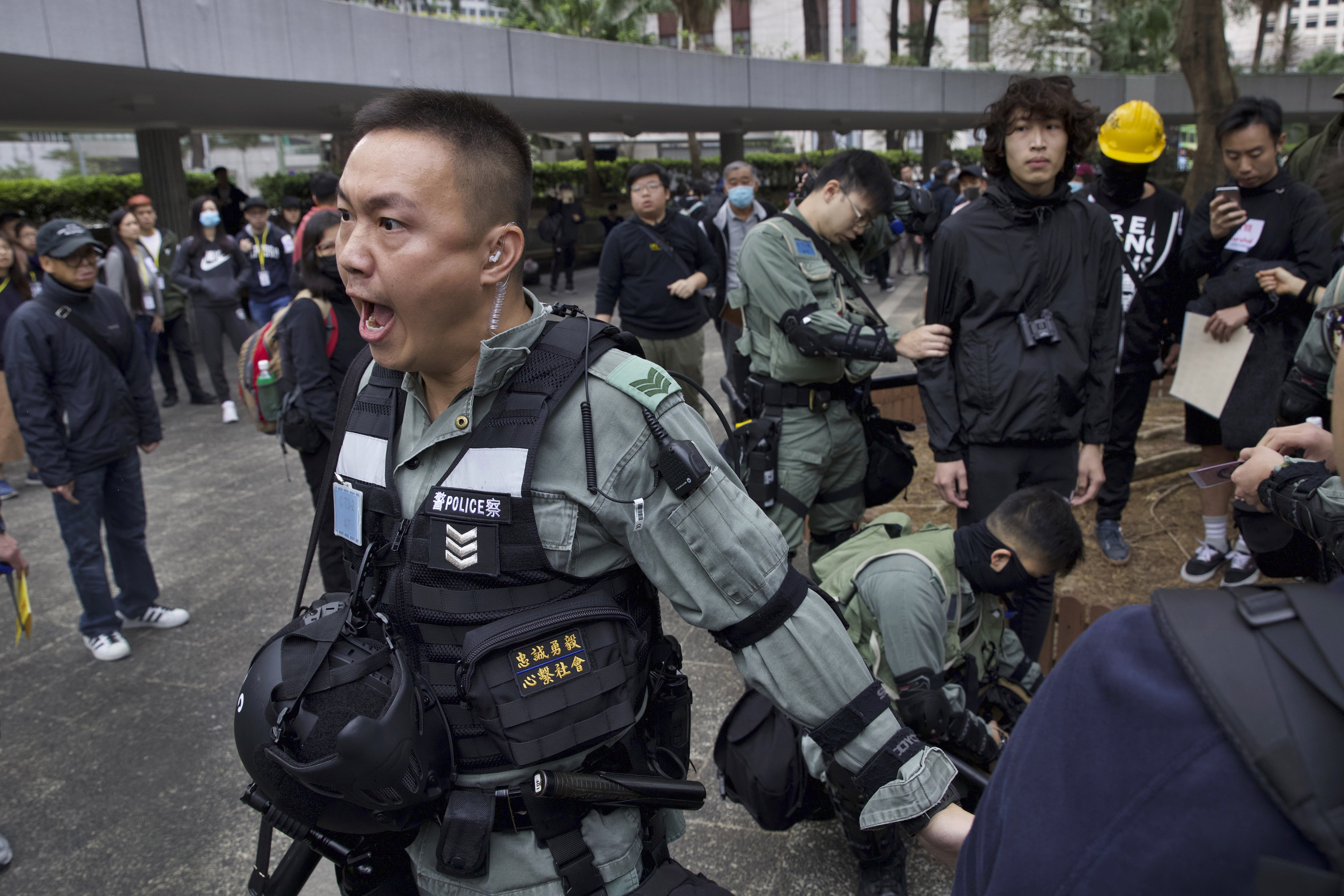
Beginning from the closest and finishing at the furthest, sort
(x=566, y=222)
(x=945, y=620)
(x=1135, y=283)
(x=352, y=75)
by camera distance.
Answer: (x=945, y=620)
(x=1135, y=283)
(x=352, y=75)
(x=566, y=222)

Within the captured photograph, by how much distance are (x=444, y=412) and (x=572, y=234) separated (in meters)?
14.7

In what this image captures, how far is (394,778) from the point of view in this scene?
53.4 inches

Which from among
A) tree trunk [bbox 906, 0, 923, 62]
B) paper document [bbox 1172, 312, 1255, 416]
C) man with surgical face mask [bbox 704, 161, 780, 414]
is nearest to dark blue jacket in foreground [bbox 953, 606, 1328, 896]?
paper document [bbox 1172, 312, 1255, 416]

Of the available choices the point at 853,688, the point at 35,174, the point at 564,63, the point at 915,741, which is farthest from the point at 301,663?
the point at 35,174

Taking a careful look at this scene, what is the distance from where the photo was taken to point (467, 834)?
1474mm

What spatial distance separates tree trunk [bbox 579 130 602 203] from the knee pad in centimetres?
2244

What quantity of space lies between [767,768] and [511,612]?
134cm

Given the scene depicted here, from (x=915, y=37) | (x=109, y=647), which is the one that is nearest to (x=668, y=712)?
(x=109, y=647)

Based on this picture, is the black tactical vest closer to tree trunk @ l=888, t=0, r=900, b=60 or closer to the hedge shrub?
the hedge shrub

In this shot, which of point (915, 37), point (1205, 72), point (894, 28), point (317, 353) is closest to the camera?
point (317, 353)

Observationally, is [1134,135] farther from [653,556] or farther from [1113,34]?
[1113,34]

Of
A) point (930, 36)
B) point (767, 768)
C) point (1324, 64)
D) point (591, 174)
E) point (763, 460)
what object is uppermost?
point (930, 36)

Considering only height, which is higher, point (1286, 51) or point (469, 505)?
point (1286, 51)

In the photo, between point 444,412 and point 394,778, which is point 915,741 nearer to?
point 394,778
